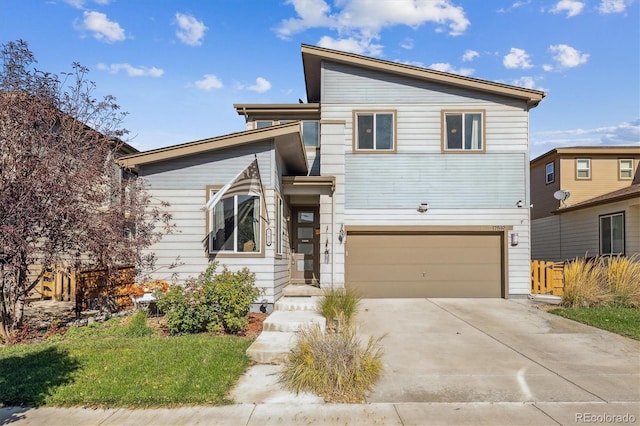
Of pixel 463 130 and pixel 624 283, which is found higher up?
pixel 463 130

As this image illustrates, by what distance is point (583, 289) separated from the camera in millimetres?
10500

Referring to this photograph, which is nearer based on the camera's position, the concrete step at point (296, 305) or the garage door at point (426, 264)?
the concrete step at point (296, 305)

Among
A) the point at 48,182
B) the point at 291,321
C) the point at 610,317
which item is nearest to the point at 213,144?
the point at 48,182

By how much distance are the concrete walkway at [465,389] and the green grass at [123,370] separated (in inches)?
7.2

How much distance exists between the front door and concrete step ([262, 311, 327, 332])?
417 centimetres

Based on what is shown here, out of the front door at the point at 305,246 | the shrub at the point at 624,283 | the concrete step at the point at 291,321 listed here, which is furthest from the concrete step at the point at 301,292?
the shrub at the point at 624,283

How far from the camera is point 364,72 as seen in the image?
13164mm

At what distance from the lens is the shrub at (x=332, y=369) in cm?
480

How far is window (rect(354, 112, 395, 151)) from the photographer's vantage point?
1295 cm

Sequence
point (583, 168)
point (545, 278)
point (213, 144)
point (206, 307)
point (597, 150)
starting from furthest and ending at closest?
point (583, 168)
point (597, 150)
point (545, 278)
point (213, 144)
point (206, 307)

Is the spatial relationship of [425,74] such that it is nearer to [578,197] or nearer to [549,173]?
[549,173]

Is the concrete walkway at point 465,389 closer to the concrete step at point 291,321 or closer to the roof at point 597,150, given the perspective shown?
the concrete step at point 291,321

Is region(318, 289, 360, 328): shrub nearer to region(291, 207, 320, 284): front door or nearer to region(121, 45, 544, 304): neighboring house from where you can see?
region(121, 45, 544, 304): neighboring house

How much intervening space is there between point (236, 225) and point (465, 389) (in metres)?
6.21
